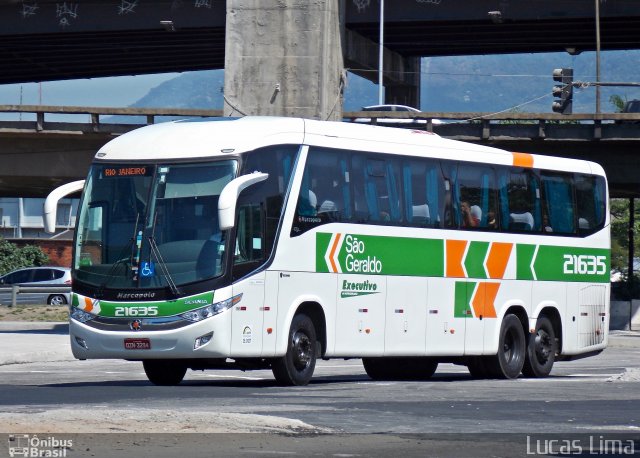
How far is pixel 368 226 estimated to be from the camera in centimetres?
2023

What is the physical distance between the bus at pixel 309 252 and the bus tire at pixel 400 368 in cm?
3

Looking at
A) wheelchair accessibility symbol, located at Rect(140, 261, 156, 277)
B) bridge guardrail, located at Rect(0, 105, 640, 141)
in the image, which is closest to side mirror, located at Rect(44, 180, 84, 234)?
wheelchair accessibility symbol, located at Rect(140, 261, 156, 277)

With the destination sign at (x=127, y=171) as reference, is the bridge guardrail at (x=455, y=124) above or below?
above

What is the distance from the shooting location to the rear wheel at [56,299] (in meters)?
56.4

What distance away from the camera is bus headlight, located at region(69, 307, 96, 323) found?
18.4 meters

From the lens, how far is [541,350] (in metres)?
23.6

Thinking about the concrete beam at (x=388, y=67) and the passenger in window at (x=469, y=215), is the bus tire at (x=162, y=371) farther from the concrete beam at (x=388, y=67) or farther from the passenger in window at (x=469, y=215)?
the concrete beam at (x=388, y=67)

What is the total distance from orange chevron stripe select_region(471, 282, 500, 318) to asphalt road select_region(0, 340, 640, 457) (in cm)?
174

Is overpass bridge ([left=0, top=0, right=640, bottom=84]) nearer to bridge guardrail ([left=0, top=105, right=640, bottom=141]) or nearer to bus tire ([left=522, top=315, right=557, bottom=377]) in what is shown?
bridge guardrail ([left=0, top=105, right=640, bottom=141])

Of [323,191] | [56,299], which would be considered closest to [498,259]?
[323,191]

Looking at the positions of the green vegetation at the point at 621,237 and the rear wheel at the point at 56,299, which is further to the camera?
the green vegetation at the point at 621,237

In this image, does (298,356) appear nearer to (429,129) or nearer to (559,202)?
(559,202)

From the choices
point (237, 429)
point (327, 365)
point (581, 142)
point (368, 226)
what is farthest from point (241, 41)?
point (237, 429)

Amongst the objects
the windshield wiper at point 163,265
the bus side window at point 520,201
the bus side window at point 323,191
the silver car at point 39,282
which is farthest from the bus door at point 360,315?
the silver car at point 39,282
